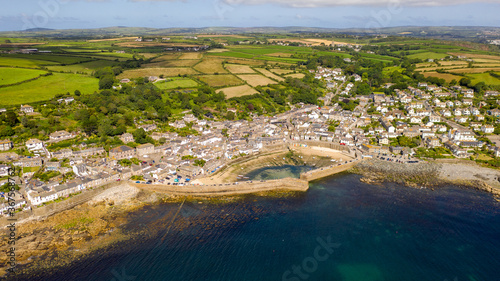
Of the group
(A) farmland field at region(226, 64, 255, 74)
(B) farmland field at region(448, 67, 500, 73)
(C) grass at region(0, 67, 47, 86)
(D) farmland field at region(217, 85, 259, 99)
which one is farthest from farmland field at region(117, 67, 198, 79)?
(B) farmland field at region(448, 67, 500, 73)

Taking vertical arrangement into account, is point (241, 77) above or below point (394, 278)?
above

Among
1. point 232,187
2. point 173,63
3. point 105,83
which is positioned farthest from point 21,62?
point 232,187

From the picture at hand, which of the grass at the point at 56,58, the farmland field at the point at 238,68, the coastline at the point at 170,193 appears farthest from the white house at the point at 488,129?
the grass at the point at 56,58

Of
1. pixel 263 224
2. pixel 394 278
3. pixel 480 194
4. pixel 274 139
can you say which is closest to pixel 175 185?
pixel 263 224

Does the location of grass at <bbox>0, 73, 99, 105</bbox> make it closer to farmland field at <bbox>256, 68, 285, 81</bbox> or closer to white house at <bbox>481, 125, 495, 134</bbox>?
farmland field at <bbox>256, 68, 285, 81</bbox>

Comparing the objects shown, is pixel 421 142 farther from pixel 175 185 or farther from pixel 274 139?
pixel 175 185
